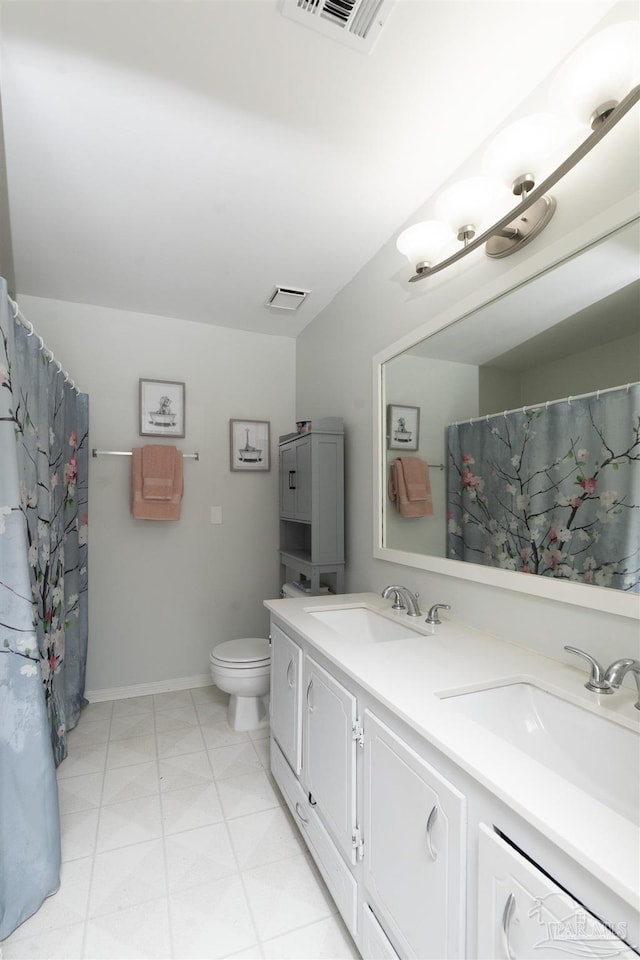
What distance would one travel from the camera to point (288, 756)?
1719mm

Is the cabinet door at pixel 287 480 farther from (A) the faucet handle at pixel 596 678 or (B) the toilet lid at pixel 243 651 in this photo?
(A) the faucet handle at pixel 596 678

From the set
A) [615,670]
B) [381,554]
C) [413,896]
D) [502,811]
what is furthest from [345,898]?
[381,554]

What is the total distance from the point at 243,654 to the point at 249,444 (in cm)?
137

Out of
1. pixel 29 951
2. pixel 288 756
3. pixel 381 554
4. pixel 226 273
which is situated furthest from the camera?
pixel 226 273

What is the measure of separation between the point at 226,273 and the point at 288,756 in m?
2.23

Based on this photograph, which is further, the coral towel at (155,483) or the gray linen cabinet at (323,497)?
the coral towel at (155,483)

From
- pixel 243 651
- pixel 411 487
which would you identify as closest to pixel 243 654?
pixel 243 651

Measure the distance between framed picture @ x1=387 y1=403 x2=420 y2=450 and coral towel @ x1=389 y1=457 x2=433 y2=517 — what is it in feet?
0.21

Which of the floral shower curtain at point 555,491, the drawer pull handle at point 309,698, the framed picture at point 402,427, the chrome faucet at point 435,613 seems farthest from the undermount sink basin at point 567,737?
the framed picture at point 402,427

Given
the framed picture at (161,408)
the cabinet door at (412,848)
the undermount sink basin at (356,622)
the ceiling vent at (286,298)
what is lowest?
the cabinet door at (412,848)

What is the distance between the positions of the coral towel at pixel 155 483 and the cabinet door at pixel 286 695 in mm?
1184

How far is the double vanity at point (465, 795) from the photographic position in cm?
62

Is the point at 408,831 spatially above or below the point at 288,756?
above

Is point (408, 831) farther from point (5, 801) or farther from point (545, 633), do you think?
point (5, 801)
